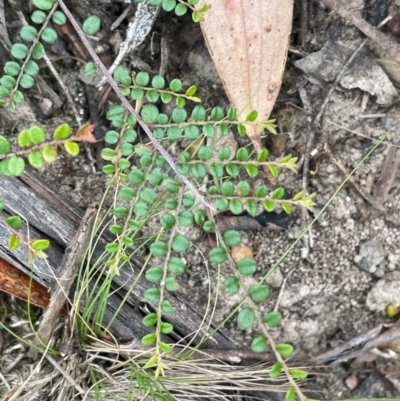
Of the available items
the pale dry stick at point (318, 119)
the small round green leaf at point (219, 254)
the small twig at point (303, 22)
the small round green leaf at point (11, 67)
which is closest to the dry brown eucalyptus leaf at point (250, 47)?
the small twig at point (303, 22)

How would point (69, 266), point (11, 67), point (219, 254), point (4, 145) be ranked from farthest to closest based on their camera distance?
point (69, 266), point (11, 67), point (219, 254), point (4, 145)

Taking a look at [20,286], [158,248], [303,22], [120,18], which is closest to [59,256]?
[20,286]

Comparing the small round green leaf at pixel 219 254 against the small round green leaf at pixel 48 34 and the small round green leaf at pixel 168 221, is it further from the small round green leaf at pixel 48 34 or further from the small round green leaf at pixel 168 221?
the small round green leaf at pixel 48 34

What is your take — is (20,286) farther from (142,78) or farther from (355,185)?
(355,185)

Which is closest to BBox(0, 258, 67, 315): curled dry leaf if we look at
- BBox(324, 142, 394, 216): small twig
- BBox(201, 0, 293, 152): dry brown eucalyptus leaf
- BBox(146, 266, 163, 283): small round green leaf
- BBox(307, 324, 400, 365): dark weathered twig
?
BBox(146, 266, 163, 283): small round green leaf

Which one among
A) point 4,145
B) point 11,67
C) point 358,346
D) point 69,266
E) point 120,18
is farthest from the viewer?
point 358,346

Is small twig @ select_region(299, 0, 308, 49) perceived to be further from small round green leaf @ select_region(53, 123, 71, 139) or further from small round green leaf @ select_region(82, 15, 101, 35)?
small round green leaf @ select_region(53, 123, 71, 139)

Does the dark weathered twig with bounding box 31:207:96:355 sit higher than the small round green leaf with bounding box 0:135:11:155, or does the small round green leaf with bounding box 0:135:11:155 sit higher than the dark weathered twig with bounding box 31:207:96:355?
the small round green leaf with bounding box 0:135:11:155
